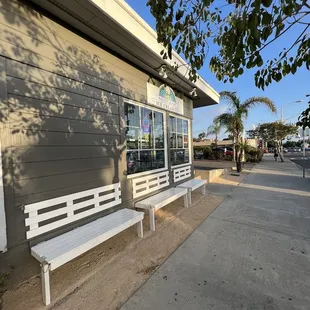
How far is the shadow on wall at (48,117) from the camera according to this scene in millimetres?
2365

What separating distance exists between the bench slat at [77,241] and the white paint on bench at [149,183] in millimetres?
1115

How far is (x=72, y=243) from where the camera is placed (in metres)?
2.39

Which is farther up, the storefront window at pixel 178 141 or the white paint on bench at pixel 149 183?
the storefront window at pixel 178 141

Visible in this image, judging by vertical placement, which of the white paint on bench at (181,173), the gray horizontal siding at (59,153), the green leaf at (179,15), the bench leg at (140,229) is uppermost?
the green leaf at (179,15)

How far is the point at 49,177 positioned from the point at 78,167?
19.2 inches

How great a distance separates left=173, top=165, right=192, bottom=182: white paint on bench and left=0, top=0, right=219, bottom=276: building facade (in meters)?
1.40

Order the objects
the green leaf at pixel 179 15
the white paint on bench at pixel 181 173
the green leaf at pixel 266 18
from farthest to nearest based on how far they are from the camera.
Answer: the white paint on bench at pixel 181 173 → the green leaf at pixel 179 15 → the green leaf at pixel 266 18

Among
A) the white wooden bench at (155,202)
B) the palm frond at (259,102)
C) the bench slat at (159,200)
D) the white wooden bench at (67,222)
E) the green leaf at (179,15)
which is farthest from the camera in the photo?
the palm frond at (259,102)

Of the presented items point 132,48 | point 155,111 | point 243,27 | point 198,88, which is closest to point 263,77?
point 243,27

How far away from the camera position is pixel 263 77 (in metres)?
1.81

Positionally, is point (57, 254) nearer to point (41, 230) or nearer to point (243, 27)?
point (41, 230)

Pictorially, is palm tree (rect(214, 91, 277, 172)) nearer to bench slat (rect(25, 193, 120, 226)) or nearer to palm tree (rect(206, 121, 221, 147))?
palm tree (rect(206, 121, 221, 147))

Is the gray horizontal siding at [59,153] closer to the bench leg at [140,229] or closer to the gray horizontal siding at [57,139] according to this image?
the gray horizontal siding at [57,139]

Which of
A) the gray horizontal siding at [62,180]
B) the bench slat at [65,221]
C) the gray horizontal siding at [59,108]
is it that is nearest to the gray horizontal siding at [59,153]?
the gray horizontal siding at [62,180]
